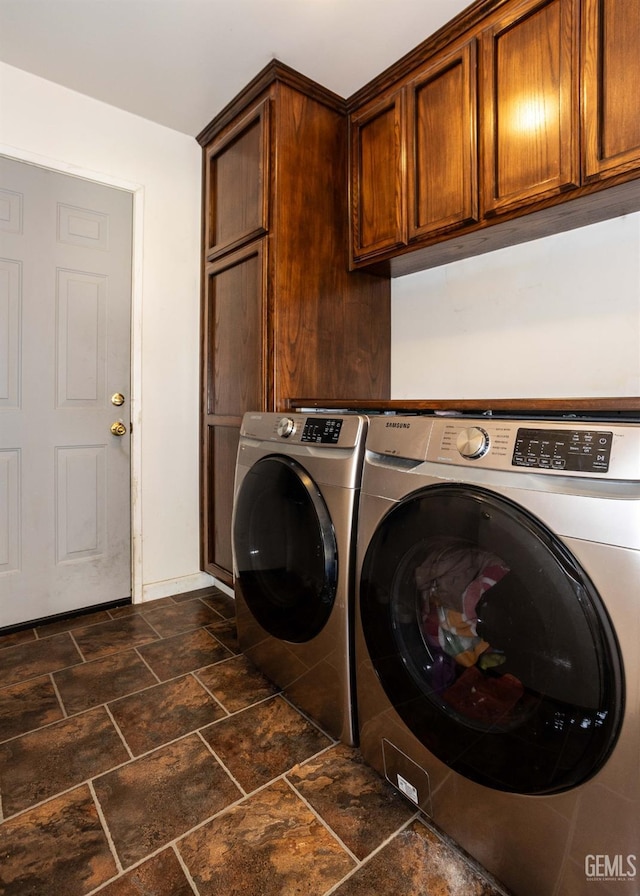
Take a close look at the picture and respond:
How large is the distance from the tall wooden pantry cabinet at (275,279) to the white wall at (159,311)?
4.2 inches

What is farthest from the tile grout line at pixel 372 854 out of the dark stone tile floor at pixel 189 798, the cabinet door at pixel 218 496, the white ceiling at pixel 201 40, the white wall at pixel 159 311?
the white ceiling at pixel 201 40

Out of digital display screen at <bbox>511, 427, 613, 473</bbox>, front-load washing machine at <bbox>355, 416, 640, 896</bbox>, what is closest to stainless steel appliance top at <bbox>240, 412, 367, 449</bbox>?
front-load washing machine at <bbox>355, 416, 640, 896</bbox>

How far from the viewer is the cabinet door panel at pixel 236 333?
6.70 feet

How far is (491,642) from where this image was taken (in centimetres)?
92

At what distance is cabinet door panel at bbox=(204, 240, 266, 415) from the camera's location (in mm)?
2041

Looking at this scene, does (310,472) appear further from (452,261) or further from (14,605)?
(14,605)

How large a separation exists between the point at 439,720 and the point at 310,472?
27.5 inches

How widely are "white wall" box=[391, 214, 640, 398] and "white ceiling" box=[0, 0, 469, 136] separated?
86cm

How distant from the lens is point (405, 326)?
2.29 m

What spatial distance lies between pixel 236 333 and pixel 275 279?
369 millimetres

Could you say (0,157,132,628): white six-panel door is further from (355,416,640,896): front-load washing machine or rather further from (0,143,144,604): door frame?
(355,416,640,896): front-load washing machine

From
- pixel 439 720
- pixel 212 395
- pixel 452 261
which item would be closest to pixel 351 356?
pixel 452 261

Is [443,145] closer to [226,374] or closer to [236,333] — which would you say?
[236,333]

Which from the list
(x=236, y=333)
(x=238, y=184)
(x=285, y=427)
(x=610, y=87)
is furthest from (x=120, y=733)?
(x=610, y=87)
